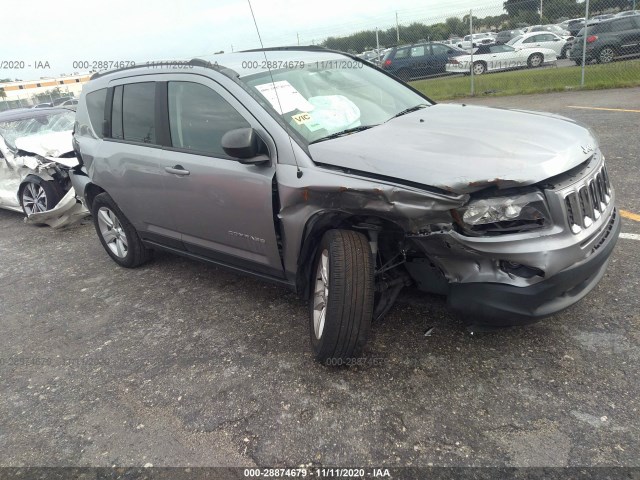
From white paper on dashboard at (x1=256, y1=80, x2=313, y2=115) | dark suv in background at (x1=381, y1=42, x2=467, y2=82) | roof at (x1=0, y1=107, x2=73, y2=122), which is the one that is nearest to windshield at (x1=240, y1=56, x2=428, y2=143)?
white paper on dashboard at (x1=256, y1=80, x2=313, y2=115)

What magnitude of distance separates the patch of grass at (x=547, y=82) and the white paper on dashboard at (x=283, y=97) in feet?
36.5

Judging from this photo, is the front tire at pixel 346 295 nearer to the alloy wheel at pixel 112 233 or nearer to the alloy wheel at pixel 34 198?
the alloy wheel at pixel 112 233

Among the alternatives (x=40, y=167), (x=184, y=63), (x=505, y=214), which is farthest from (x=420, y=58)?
(x=505, y=214)

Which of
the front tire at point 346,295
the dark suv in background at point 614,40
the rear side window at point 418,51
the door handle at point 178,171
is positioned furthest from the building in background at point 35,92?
the front tire at point 346,295

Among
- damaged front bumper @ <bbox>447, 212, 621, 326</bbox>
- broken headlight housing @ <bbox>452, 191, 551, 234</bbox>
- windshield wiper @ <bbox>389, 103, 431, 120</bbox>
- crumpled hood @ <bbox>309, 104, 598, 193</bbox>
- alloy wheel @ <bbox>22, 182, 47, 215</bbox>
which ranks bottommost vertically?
alloy wheel @ <bbox>22, 182, 47, 215</bbox>

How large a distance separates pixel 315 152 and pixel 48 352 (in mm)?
2327

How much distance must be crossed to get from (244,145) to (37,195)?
4810mm

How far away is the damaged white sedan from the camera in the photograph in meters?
6.12

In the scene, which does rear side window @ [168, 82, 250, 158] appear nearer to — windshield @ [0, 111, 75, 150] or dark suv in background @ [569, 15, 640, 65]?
windshield @ [0, 111, 75, 150]

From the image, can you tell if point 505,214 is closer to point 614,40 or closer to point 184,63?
point 184,63

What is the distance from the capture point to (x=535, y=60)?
18.1 m

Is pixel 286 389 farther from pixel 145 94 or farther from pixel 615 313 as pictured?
pixel 145 94

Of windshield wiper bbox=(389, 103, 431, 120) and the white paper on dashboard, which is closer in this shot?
the white paper on dashboard

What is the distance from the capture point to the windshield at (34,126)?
6.89 meters
